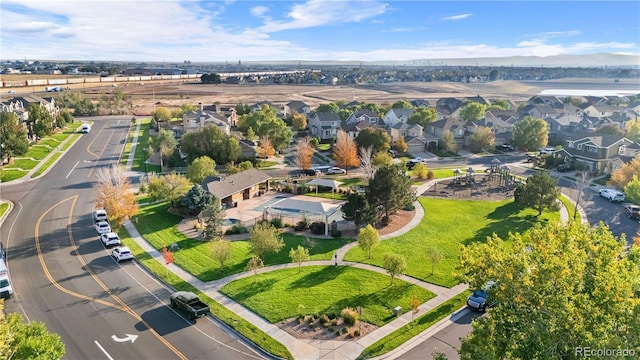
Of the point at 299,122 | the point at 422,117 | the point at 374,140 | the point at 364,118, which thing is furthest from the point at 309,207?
the point at 422,117

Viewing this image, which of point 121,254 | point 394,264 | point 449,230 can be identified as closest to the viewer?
point 394,264

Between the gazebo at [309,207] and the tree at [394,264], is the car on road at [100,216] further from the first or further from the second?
the tree at [394,264]

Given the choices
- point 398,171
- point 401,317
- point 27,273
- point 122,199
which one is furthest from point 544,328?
point 122,199

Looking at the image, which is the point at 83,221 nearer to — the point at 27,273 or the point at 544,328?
the point at 27,273

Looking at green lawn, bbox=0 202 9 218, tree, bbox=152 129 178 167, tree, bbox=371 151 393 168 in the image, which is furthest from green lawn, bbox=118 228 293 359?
tree, bbox=371 151 393 168

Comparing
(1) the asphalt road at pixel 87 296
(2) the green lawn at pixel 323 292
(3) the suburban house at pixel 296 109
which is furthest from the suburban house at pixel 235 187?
(3) the suburban house at pixel 296 109

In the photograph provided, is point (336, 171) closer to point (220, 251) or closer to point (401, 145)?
point (401, 145)
